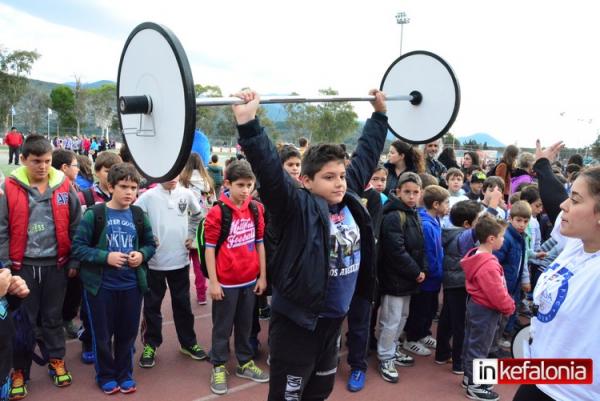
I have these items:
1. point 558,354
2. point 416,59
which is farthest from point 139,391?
point 416,59

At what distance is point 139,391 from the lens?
349 centimetres

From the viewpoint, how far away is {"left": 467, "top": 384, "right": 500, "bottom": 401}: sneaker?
142 inches

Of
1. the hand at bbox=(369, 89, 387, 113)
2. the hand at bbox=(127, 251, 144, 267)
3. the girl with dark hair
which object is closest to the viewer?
the hand at bbox=(369, 89, 387, 113)

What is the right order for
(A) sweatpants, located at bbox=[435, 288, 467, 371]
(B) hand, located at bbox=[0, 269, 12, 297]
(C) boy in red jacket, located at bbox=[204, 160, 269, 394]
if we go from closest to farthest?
(B) hand, located at bbox=[0, 269, 12, 297], (C) boy in red jacket, located at bbox=[204, 160, 269, 394], (A) sweatpants, located at bbox=[435, 288, 467, 371]

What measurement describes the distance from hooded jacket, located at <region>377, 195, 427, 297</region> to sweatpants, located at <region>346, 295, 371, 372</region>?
0.44m

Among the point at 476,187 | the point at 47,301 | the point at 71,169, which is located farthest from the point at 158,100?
the point at 476,187

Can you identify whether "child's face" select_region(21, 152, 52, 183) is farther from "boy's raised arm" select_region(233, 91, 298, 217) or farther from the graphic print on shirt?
"boy's raised arm" select_region(233, 91, 298, 217)

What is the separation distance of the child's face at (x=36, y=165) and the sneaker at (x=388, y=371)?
3389 mm

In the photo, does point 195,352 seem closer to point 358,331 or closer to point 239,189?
point 358,331

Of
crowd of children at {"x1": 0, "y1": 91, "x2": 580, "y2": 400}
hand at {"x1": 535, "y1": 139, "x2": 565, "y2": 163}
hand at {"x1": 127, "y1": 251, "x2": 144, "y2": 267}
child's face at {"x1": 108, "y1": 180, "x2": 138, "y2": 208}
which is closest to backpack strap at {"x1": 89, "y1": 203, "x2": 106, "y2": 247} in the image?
crowd of children at {"x1": 0, "y1": 91, "x2": 580, "y2": 400}

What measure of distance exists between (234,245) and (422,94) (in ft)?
6.39

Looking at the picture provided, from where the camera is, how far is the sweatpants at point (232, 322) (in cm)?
365

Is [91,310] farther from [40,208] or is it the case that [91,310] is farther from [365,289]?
[365,289]

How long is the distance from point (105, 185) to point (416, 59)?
10.6ft
